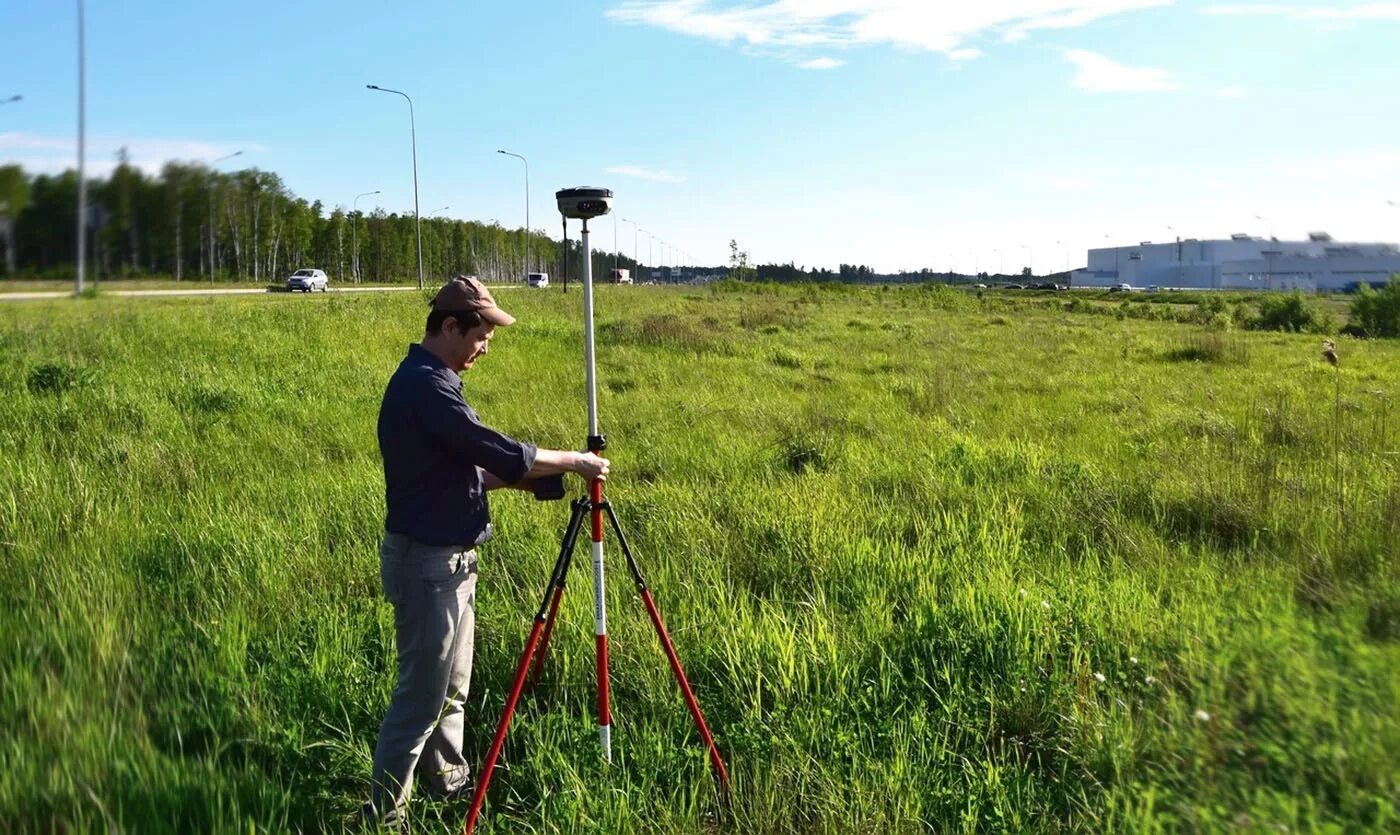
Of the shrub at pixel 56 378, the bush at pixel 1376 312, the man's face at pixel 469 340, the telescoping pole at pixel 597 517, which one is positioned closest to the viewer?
the telescoping pole at pixel 597 517

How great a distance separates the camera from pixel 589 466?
2744mm

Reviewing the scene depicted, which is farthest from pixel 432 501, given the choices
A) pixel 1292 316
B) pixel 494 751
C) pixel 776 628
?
pixel 1292 316

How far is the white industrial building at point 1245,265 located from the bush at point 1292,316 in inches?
76.7

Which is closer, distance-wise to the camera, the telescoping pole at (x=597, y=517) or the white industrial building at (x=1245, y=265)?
the telescoping pole at (x=597, y=517)

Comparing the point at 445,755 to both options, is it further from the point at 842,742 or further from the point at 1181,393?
the point at 1181,393

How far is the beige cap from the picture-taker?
281 cm

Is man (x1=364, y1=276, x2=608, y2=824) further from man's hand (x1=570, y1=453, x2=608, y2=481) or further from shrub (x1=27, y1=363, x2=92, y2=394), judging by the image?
shrub (x1=27, y1=363, x2=92, y2=394)

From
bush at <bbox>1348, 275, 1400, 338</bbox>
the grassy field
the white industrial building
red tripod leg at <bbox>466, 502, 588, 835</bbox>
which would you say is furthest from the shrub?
bush at <bbox>1348, 275, 1400, 338</bbox>

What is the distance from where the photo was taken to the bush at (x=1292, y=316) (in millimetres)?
28562

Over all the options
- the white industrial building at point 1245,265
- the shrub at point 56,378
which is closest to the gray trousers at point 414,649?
the white industrial building at point 1245,265

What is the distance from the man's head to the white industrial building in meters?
3.76

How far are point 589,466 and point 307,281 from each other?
31.6 metres

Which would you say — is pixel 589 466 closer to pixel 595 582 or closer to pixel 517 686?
pixel 595 582

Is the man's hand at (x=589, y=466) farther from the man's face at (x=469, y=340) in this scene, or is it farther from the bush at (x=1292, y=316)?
the bush at (x=1292, y=316)
